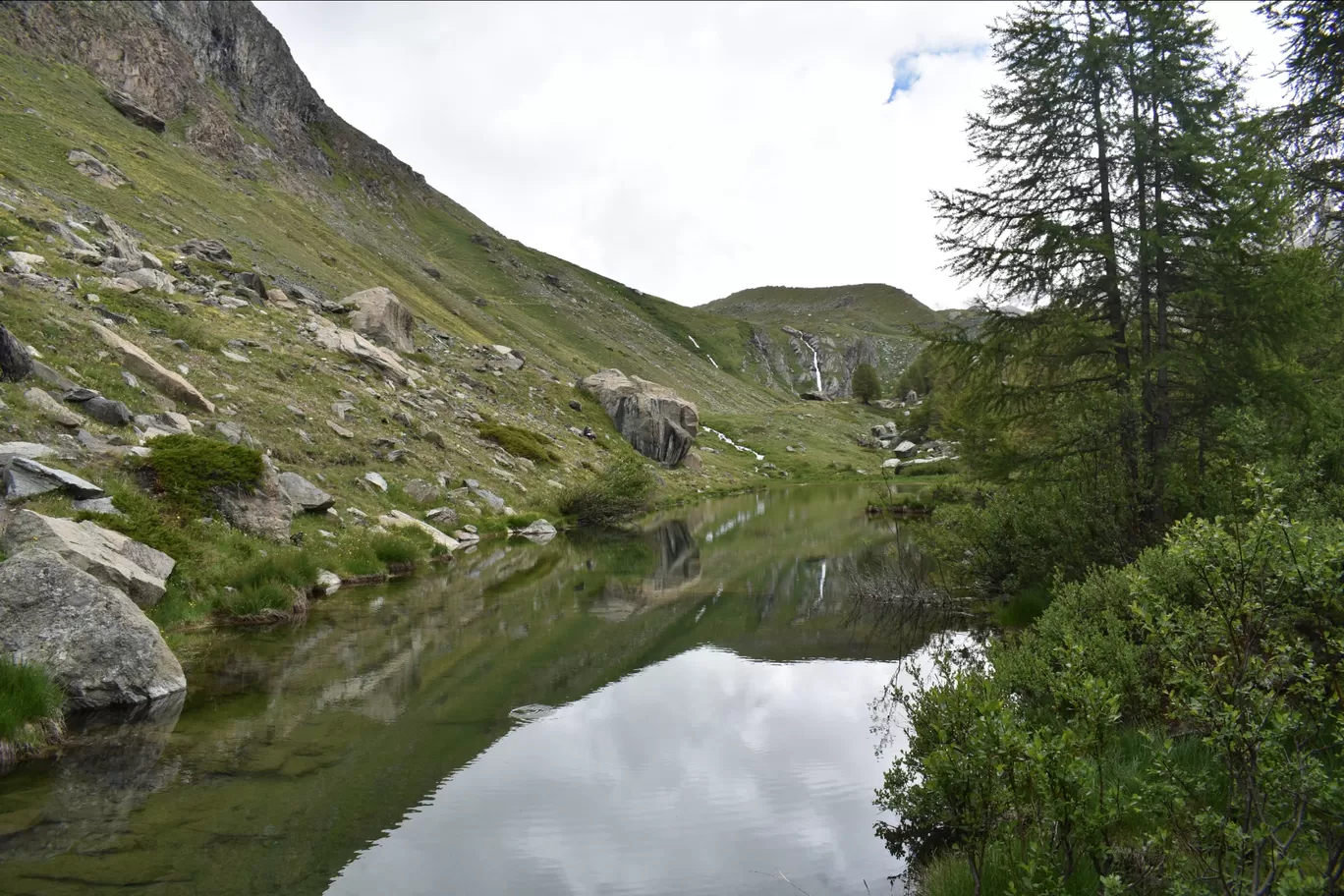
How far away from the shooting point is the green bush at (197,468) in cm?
1717

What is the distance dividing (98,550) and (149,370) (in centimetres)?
1160

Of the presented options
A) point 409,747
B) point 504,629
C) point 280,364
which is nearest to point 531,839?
point 409,747

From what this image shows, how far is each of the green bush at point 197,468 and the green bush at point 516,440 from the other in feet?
65.5

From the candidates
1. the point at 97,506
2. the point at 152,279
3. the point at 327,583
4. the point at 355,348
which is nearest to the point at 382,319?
the point at 355,348

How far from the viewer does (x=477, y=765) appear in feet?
31.9

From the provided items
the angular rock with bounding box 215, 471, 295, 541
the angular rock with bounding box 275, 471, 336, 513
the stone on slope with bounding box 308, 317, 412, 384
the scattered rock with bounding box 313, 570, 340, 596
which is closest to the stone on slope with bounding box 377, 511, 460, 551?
the angular rock with bounding box 275, 471, 336, 513

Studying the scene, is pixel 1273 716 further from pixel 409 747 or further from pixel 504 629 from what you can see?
pixel 504 629

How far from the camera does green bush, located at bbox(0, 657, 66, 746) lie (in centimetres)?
867

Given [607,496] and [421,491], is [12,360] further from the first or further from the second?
[607,496]

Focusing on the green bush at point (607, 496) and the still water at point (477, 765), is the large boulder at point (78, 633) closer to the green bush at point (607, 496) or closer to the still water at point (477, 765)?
the still water at point (477, 765)

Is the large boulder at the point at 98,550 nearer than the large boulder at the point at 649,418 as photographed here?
Yes

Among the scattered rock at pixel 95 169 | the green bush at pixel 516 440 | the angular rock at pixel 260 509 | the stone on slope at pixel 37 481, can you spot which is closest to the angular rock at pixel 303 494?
the angular rock at pixel 260 509

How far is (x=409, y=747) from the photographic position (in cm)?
1013

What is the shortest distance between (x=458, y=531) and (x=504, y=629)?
11528 mm
